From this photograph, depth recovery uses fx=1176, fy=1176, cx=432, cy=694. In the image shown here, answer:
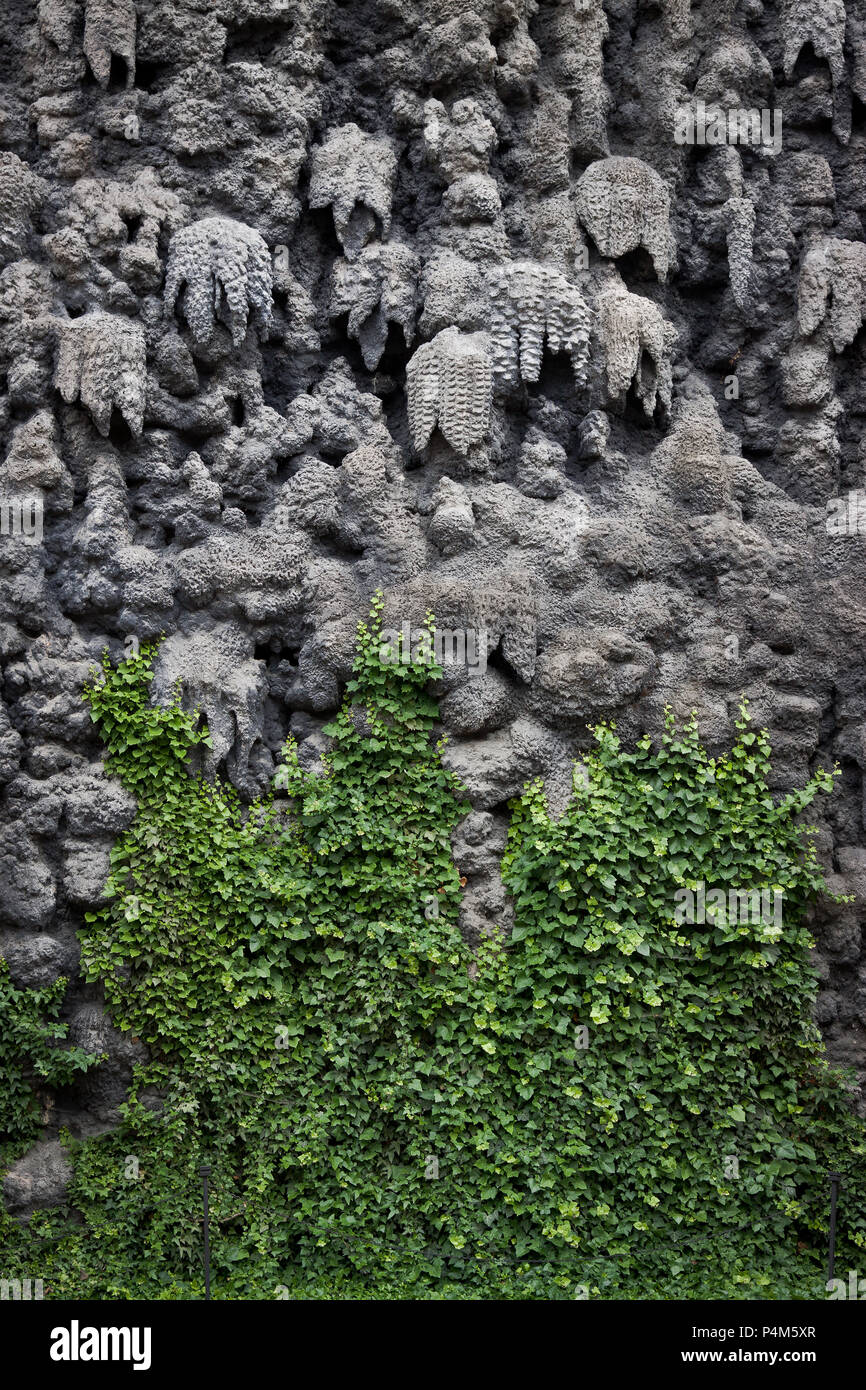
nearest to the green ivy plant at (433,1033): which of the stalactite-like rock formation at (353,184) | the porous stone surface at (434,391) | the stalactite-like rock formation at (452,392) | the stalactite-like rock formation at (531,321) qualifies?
the porous stone surface at (434,391)

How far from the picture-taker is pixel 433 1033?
21.2 ft

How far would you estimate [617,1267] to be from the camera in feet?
Answer: 20.1

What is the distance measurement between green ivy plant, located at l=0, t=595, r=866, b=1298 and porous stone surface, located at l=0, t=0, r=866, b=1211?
0.22 metres

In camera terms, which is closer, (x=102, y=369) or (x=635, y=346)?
(x=102, y=369)

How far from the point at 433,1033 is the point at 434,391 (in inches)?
145

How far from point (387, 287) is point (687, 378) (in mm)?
1974

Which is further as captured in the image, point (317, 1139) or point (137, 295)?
point (137, 295)

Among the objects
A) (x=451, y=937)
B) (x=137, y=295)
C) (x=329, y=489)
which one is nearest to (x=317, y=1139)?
(x=451, y=937)

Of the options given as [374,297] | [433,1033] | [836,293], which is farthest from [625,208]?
[433,1033]

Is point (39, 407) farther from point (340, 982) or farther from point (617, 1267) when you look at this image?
point (617, 1267)

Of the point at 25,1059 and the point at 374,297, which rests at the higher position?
the point at 374,297

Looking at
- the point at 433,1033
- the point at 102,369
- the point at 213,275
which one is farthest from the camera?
the point at 213,275

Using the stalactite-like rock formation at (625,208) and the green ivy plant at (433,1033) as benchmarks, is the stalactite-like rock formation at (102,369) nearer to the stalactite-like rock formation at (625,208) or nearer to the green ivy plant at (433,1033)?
the green ivy plant at (433,1033)

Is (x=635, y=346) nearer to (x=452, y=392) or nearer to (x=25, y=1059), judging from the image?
(x=452, y=392)
